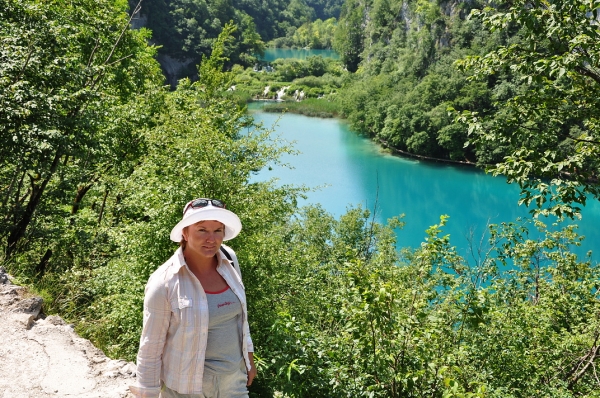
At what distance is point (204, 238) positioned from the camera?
2.20 meters

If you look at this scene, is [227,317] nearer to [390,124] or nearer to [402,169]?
[402,169]

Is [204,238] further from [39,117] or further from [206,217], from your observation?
[39,117]

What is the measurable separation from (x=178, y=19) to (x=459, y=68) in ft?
190

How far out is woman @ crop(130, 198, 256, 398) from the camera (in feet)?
6.77

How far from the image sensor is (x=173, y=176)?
17.4ft

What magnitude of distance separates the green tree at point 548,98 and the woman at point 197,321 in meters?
3.42

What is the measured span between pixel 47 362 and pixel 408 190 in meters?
29.8

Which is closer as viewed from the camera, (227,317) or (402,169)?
(227,317)

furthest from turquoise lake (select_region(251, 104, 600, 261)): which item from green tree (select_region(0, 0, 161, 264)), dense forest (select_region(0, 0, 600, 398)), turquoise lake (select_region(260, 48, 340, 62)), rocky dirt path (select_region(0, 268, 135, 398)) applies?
turquoise lake (select_region(260, 48, 340, 62))

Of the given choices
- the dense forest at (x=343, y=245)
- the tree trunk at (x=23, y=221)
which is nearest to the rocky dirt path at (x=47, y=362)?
the dense forest at (x=343, y=245)

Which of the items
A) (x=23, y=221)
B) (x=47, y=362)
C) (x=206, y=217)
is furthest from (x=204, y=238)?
(x=23, y=221)

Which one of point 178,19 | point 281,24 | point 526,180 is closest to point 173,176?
point 526,180

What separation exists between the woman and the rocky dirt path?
1188 millimetres

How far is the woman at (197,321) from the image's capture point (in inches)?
81.2
